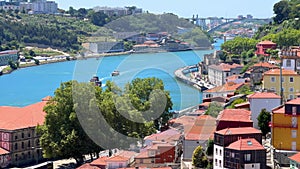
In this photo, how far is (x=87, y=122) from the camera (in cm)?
887

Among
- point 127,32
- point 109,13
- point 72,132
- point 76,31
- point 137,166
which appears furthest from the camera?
point 109,13

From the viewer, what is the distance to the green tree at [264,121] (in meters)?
7.29

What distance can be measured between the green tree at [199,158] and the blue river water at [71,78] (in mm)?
7359

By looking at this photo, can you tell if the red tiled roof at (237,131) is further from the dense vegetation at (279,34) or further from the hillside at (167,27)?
the hillside at (167,27)

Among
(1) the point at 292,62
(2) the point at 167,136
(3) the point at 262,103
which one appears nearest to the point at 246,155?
(3) the point at 262,103

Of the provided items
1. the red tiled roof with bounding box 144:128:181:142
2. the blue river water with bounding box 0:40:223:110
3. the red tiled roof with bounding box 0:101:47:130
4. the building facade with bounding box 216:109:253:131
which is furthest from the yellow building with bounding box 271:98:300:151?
the blue river water with bounding box 0:40:223:110

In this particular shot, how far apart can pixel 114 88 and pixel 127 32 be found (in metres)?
27.3

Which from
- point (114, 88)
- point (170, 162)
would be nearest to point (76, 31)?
point (114, 88)

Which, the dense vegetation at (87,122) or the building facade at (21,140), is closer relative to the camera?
the dense vegetation at (87,122)

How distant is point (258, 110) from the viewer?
764cm

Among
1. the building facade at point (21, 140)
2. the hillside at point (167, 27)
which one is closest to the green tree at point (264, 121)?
the building facade at point (21, 140)

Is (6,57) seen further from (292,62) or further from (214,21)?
(214,21)

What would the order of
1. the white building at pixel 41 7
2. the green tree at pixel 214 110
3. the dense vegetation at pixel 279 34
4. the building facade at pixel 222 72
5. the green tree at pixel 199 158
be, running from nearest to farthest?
the green tree at pixel 199 158, the green tree at pixel 214 110, the building facade at pixel 222 72, the dense vegetation at pixel 279 34, the white building at pixel 41 7

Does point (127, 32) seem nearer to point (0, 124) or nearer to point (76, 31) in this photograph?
point (76, 31)
